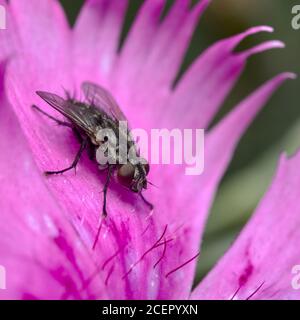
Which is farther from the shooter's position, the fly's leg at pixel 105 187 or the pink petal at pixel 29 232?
the fly's leg at pixel 105 187

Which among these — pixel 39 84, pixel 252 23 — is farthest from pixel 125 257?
pixel 252 23

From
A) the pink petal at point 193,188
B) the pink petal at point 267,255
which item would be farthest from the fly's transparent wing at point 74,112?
the pink petal at point 267,255

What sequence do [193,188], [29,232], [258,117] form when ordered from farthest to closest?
[258,117], [193,188], [29,232]

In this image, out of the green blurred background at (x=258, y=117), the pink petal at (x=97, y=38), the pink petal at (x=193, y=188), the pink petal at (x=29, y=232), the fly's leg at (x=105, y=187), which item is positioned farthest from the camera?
the green blurred background at (x=258, y=117)

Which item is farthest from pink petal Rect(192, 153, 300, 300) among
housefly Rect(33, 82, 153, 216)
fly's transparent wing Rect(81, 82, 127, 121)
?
fly's transparent wing Rect(81, 82, 127, 121)

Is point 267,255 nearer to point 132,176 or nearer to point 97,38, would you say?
point 132,176

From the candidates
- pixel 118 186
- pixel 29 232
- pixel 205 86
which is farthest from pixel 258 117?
pixel 29 232

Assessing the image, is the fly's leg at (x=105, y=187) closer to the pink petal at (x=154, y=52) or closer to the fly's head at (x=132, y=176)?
the fly's head at (x=132, y=176)
